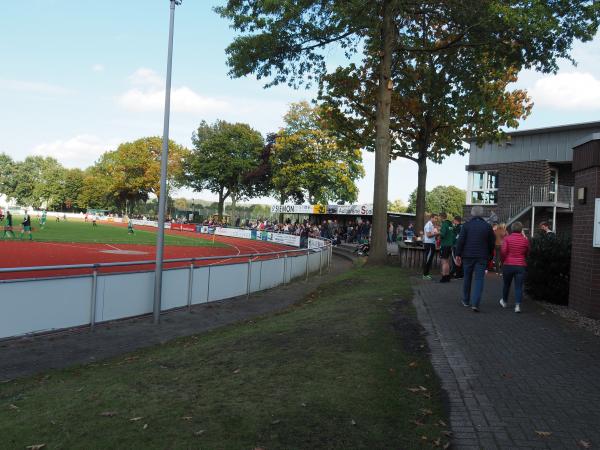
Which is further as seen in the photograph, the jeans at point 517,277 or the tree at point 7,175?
the tree at point 7,175

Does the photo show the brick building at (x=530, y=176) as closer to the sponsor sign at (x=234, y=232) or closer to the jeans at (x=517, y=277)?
the jeans at (x=517, y=277)

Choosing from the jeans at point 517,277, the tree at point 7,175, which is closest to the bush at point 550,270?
the jeans at point 517,277

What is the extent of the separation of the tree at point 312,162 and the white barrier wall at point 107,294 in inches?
A: 1733

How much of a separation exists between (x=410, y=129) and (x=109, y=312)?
1822 centimetres

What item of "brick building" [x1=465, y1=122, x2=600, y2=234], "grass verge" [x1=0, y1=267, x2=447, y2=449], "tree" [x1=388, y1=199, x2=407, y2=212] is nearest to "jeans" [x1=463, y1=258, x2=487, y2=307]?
"grass verge" [x1=0, y1=267, x2=447, y2=449]

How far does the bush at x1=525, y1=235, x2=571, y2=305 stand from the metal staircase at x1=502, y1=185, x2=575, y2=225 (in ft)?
52.5

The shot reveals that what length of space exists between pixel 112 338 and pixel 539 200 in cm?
2456

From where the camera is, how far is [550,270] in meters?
10.5

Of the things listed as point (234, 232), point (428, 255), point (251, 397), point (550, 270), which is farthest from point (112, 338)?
point (234, 232)

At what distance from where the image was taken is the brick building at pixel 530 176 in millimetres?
26672

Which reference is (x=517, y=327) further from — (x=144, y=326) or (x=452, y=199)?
(x=452, y=199)

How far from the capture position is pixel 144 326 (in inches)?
384

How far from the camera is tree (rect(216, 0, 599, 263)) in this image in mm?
15297

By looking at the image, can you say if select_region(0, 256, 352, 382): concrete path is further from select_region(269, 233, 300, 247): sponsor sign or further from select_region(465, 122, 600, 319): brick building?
select_region(269, 233, 300, 247): sponsor sign
